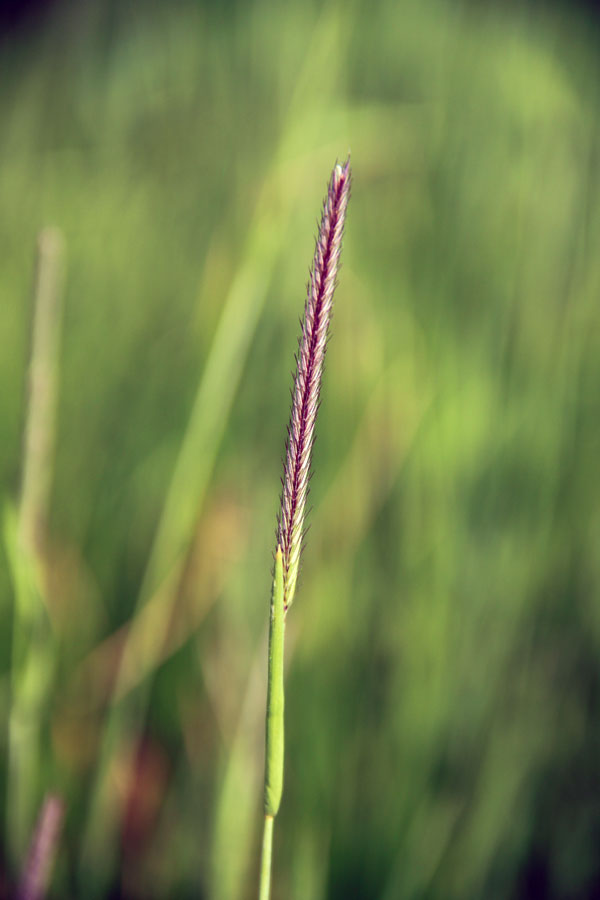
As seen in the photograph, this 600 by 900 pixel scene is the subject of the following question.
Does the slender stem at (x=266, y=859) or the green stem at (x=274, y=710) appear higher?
the green stem at (x=274, y=710)

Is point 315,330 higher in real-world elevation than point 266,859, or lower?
higher

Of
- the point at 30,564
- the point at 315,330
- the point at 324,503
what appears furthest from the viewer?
the point at 324,503

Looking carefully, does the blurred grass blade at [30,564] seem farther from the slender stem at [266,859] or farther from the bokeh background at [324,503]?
the slender stem at [266,859]

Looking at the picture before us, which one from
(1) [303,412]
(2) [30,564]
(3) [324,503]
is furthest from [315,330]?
(3) [324,503]

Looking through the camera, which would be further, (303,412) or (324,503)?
(324,503)

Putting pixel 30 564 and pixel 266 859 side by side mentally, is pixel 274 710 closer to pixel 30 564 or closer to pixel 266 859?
pixel 266 859

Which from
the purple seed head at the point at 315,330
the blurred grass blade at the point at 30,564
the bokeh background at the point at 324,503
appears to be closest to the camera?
the purple seed head at the point at 315,330

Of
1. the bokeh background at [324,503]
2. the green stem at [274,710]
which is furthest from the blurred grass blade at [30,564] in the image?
the green stem at [274,710]

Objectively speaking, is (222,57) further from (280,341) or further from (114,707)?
(114,707)

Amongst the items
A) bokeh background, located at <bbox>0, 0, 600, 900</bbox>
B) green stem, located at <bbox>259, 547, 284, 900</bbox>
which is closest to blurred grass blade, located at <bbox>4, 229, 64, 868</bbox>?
bokeh background, located at <bbox>0, 0, 600, 900</bbox>
